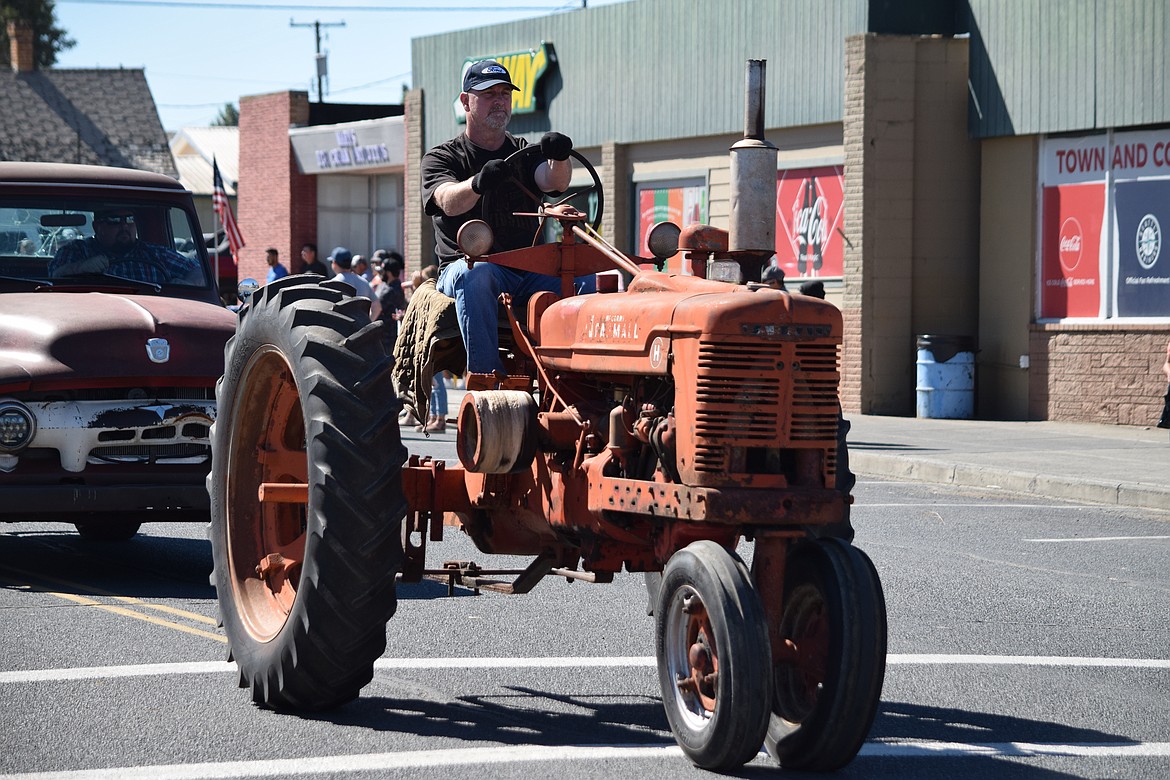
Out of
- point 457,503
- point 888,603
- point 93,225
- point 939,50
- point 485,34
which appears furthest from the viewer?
point 485,34

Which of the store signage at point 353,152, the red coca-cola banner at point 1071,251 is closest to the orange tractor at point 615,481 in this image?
the red coca-cola banner at point 1071,251

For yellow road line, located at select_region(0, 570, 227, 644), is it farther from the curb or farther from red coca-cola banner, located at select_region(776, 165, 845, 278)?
red coca-cola banner, located at select_region(776, 165, 845, 278)

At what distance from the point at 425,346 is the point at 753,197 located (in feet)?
5.18

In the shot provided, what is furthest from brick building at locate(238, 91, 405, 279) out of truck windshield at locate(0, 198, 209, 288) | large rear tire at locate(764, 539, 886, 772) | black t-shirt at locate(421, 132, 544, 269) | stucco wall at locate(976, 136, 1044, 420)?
large rear tire at locate(764, 539, 886, 772)

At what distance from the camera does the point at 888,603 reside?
9008 mm

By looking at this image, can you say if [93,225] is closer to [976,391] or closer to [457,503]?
[457,503]

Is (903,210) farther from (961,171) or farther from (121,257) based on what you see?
(121,257)

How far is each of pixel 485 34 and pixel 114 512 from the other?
23026 mm

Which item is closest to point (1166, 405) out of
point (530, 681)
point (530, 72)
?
point (530, 681)

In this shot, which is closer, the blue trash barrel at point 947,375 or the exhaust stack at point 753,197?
the exhaust stack at point 753,197

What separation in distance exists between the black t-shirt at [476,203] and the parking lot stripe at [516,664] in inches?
69.9

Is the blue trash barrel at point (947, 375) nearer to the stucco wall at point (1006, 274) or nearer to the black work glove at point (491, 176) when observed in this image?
the stucco wall at point (1006, 274)

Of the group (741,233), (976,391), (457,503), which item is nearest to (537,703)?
(457,503)

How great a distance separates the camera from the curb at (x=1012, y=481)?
1394 cm
